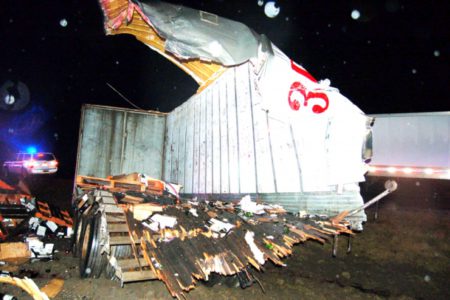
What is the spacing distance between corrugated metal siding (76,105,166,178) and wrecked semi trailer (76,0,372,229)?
265cm

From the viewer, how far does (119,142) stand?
805 centimetres

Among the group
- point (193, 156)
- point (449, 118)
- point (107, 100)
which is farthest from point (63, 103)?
point (449, 118)

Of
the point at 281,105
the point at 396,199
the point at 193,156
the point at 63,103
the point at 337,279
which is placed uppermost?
the point at 63,103

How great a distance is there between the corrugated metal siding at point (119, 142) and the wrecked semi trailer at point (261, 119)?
2.65 metres

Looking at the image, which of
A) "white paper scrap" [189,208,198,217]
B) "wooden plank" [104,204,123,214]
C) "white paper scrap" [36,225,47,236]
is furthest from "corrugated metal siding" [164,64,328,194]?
"white paper scrap" [36,225,47,236]

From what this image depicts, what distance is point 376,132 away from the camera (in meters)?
8.50

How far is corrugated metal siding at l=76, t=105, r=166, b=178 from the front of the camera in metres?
7.68

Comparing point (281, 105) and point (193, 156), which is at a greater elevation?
point (281, 105)

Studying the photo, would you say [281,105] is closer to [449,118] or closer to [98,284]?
[98,284]

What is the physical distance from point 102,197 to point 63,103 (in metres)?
54.6

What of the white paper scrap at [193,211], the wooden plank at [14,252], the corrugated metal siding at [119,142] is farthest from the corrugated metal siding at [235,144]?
the wooden plank at [14,252]

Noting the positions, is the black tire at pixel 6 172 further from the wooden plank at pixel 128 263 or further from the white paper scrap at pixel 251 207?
the white paper scrap at pixel 251 207

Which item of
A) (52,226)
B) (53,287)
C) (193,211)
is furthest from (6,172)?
(193,211)

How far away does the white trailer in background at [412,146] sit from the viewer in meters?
7.31
